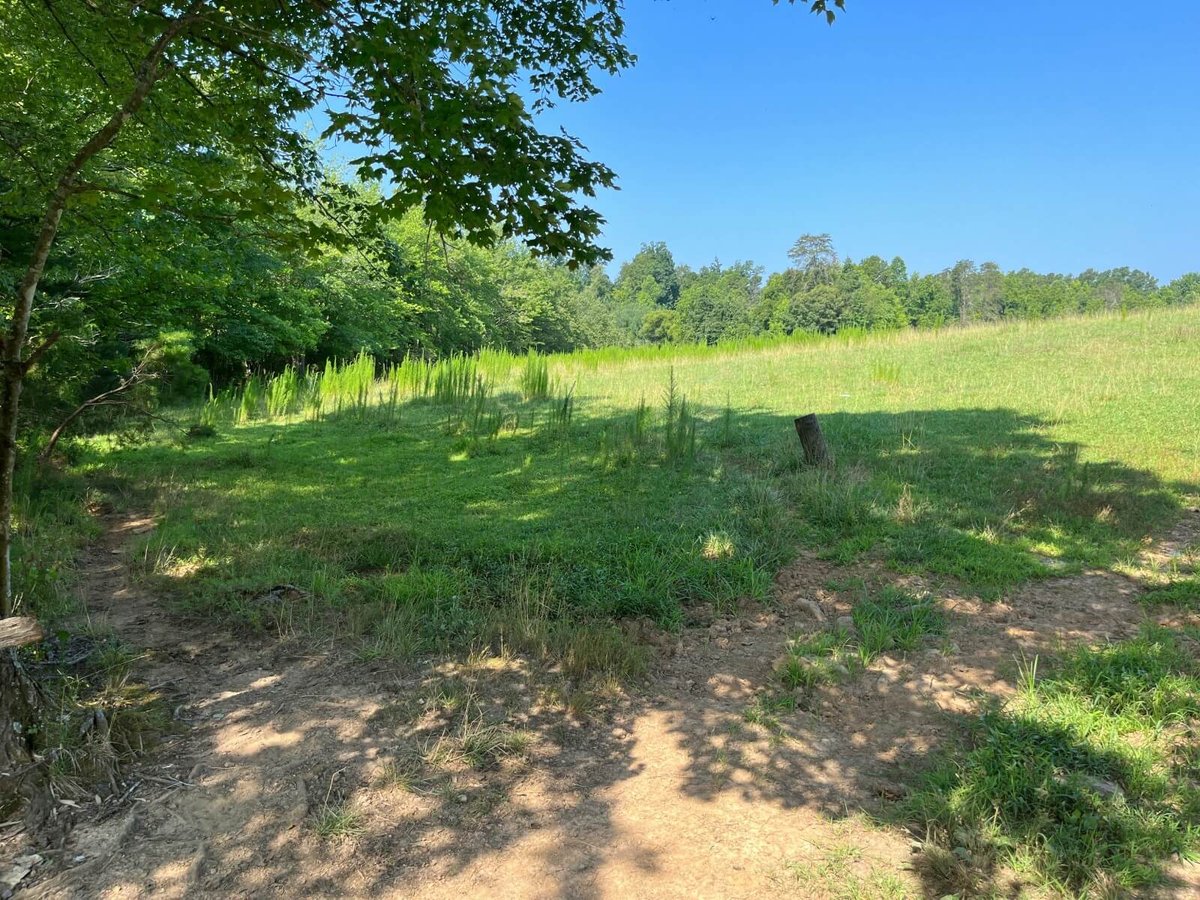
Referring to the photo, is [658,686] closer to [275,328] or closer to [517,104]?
[517,104]

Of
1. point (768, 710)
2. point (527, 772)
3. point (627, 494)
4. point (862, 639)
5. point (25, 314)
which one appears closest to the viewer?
point (25, 314)

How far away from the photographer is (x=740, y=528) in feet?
18.6

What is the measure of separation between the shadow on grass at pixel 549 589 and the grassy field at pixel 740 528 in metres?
0.04

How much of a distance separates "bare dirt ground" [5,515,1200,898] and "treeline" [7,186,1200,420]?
2.27 metres

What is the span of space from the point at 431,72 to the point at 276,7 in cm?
133

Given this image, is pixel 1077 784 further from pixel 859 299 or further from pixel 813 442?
pixel 859 299

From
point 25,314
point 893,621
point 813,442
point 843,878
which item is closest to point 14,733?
point 25,314

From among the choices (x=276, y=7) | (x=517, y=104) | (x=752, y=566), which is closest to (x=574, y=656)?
(x=752, y=566)

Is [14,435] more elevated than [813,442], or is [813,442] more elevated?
[14,435]

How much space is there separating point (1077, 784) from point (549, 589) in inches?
113

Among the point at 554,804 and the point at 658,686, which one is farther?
the point at 658,686

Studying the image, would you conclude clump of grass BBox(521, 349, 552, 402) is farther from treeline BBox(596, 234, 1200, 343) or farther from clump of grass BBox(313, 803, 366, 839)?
treeline BBox(596, 234, 1200, 343)

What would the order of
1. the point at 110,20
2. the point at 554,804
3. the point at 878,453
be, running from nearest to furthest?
the point at 554,804
the point at 110,20
the point at 878,453

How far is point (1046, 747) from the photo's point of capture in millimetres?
2832
